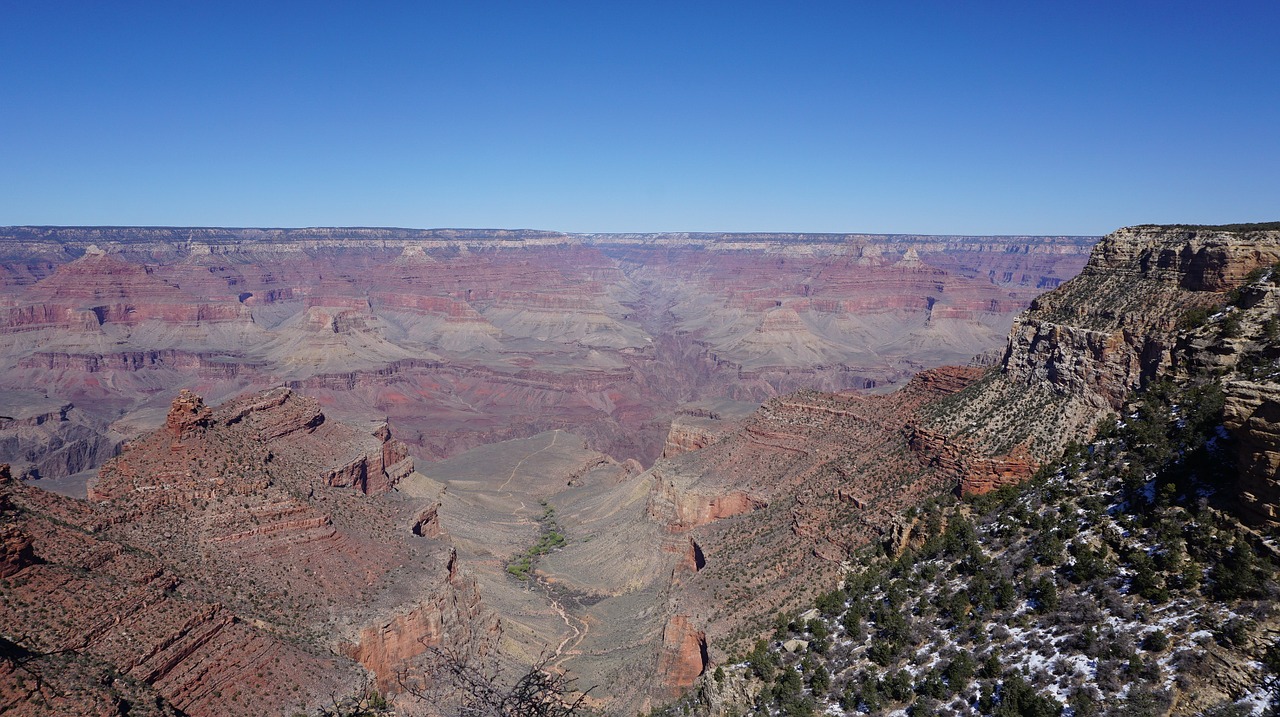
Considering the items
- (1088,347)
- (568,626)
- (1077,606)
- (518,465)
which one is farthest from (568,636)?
(518,465)

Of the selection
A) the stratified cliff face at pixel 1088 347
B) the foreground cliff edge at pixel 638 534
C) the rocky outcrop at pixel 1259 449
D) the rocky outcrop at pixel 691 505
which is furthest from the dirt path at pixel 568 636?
the rocky outcrop at pixel 1259 449

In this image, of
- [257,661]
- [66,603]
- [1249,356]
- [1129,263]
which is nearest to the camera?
[1249,356]

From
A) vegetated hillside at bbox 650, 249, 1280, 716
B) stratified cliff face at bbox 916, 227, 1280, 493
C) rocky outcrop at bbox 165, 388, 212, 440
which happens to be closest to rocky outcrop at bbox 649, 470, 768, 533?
stratified cliff face at bbox 916, 227, 1280, 493

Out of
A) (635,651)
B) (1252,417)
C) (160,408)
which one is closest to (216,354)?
(160,408)

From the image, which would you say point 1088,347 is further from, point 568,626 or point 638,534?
point 638,534

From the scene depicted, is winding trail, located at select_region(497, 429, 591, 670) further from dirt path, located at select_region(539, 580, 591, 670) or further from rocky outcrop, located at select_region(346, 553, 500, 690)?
rocky outcrop, located at select_region(346, 553, 500, 690)

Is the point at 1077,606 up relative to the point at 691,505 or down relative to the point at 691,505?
up

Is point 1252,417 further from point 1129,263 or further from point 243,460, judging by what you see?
point 243,460
